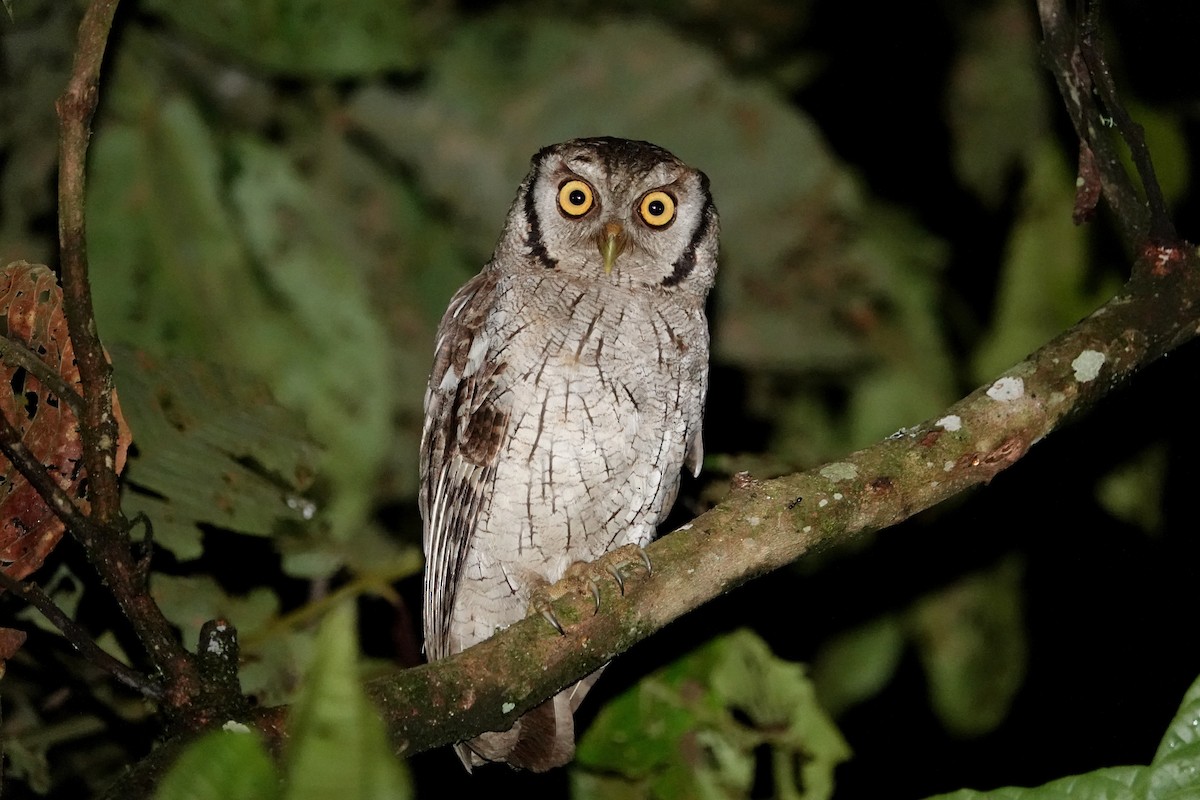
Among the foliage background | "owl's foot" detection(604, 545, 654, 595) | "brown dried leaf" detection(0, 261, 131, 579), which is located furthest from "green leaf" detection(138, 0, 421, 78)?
"owl's foot" detection(604, 545, 654, 595)

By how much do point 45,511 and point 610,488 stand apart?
117 centimetres

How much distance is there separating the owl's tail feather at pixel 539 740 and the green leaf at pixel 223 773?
65.1 inches

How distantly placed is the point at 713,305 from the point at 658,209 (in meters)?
0.61

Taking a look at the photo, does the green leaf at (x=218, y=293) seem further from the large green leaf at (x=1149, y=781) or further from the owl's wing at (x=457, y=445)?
the large green leaf at (x=1149, y=781)

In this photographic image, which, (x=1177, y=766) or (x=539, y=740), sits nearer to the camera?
(x=1177, y=766)

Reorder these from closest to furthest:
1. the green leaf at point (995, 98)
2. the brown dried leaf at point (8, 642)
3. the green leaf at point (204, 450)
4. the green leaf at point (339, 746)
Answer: the green leaf at point (339, 746), the brown dried leaf at point (8, 642), the green leaf at point (204, 450), the green leaf at point (995, 98)

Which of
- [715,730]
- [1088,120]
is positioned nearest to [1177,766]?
[715,730]

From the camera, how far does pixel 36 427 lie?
1743mm

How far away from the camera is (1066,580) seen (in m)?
3.36

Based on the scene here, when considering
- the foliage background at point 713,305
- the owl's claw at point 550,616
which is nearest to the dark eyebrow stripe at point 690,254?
the foliage background at point 713,305

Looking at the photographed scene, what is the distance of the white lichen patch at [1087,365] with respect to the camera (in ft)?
7.09

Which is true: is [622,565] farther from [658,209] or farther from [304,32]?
[304,32]

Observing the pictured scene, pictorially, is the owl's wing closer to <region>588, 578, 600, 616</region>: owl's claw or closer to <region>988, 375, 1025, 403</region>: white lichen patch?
<region>588, 578, 600, 616</region>: owl's claw

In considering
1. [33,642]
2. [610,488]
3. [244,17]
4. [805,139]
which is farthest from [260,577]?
[805,139]
